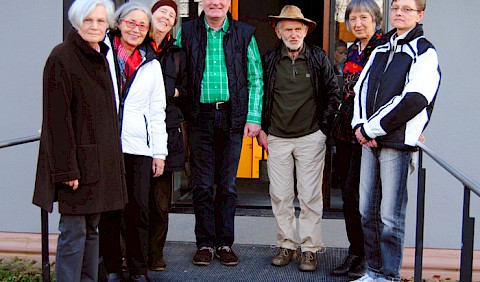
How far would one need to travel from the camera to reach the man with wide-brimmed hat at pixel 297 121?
4445 mm

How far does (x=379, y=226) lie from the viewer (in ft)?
13.1

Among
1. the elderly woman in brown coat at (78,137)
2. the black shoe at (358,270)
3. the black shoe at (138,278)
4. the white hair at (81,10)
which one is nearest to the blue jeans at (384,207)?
the black shoe at (358,270)

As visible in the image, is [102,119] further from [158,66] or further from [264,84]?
[264,84]

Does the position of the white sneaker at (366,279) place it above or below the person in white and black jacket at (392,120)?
below

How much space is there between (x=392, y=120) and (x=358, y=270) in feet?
4.36

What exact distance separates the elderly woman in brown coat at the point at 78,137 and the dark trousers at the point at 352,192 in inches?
62.6

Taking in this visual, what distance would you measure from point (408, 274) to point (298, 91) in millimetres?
1658

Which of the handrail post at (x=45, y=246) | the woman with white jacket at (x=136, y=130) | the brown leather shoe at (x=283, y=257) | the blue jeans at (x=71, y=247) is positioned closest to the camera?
the blue jeans at (x=71, y=247)

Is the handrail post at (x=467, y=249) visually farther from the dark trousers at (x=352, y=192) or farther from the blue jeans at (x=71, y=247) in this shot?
the blue jeans at (x=71, y=247)

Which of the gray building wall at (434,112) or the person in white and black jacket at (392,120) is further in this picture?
the gray building wall at (434,112)

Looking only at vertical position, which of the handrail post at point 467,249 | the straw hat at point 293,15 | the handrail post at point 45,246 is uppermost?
the straw hat at point 293,15

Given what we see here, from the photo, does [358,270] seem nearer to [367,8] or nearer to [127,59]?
[367,8]

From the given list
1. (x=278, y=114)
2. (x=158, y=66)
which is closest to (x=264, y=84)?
(x=278, y=114)

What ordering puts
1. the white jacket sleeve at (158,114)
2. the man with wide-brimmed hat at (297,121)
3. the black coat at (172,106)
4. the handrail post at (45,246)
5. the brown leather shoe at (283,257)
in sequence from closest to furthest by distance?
the handrail post at (45,246) < the white jacket sleeve at (158,114) < the black coat at (172,106) < the man with wide-brimmed hat at (297,121) < the brown leather shoe at (283,257)
